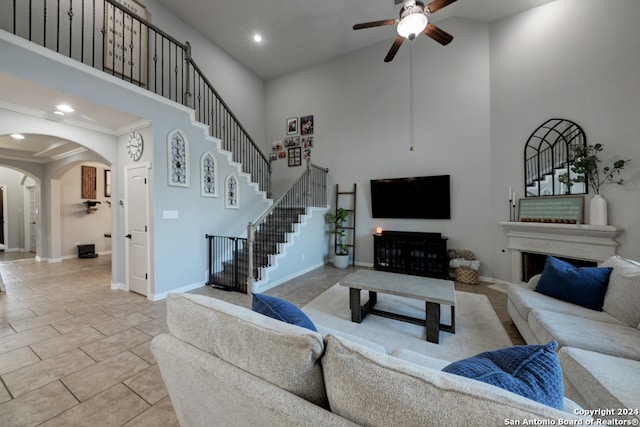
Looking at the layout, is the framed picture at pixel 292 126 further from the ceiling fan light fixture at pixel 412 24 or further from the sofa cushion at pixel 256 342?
the sofa cushion at pixel 256 342

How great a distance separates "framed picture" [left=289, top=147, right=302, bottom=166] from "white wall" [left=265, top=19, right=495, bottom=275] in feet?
0.53

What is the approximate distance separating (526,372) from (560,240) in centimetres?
389

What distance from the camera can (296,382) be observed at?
31.8 inches

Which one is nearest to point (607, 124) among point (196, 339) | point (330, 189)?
point (330, 189)

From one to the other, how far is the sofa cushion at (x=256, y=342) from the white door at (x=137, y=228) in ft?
10.5

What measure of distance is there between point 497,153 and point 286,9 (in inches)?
189

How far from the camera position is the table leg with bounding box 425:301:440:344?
7.88 ft

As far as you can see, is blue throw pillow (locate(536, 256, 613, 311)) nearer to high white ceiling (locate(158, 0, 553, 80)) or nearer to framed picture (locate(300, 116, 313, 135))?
high white ceiling (locate(158, 0, 553, 80))

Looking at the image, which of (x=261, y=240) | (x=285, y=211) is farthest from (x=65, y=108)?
(x=285, y=211)

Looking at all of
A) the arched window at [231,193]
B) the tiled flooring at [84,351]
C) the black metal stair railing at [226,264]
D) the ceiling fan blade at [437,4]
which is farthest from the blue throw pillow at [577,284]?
the arched window at [231,193]

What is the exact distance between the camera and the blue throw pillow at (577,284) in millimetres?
2027

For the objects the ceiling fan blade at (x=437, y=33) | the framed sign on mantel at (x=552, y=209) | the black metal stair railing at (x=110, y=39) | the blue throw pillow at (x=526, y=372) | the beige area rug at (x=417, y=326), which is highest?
the black metal stair railing at (x=110, y=39)

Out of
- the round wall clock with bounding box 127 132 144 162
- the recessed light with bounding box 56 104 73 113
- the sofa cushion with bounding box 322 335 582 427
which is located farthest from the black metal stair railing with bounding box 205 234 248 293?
the sofa cushion with bounding box 322 335 582 427

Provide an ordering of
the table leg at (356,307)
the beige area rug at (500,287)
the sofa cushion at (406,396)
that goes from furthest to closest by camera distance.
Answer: the beige area rug at (500,287), the table leg at (356,307), the sofa cushion at (406,396)
